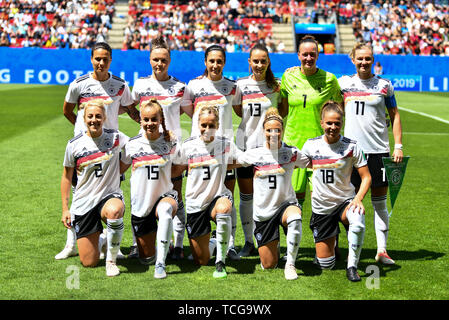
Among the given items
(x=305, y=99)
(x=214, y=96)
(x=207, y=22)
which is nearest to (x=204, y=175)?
(x=214, y=96)

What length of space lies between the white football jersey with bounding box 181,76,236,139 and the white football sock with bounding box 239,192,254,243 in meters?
0.70

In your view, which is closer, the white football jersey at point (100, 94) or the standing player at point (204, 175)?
the standing player at point (204, 175)

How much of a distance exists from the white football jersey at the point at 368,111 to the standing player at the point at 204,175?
124cm

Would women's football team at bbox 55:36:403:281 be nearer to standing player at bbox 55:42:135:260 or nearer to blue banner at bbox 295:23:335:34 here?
standing player at bbox 55:42:135:260

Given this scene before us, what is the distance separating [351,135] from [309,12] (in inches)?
1279

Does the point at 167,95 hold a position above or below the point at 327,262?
above

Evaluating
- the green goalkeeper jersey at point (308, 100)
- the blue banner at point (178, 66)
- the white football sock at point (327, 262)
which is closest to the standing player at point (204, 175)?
the green goalkeeper jersey at point (308, 100)

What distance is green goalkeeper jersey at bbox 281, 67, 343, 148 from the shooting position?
635cm

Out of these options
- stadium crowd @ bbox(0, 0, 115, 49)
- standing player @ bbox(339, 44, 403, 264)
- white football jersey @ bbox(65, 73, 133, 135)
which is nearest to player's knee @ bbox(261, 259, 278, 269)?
standing player @ bbox(339, 44, 403, 264)

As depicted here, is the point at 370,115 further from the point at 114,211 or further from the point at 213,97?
the point at 114,211

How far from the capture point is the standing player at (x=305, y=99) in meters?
6.34

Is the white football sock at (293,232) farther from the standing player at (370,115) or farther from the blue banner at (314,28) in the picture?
the blue banner at (314,28)

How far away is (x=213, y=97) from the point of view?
6.38 metres

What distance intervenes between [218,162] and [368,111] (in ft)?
5.26
